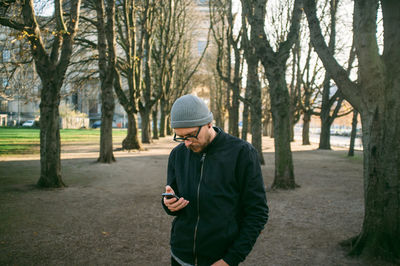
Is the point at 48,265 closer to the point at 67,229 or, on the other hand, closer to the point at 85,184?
the point at 67,229

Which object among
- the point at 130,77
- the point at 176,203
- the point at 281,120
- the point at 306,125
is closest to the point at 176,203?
the point at 176,203

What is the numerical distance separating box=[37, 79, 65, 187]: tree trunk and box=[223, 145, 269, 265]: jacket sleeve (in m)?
7.57

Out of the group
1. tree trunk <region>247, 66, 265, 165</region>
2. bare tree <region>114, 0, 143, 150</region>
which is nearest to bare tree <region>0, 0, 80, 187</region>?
tree trunk <region>247, 66, 265, 165</region>

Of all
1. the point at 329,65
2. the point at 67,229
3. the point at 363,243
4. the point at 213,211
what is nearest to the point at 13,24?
the point at 67,229

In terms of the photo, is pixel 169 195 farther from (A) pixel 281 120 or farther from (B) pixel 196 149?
(A) pixel 281 120

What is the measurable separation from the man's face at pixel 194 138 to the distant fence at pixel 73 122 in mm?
51270

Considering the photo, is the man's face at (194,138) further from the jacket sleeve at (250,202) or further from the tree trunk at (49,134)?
the tree trunk at (49,134)

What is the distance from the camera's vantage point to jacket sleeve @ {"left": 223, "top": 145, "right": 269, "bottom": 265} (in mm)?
2064

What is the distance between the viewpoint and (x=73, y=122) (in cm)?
5228

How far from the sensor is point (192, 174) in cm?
222

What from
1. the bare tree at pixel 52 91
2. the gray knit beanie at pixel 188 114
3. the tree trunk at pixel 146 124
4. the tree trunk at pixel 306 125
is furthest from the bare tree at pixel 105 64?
the tree trunk at pixel 306 125

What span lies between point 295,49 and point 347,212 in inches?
742

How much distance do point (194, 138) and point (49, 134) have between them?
7387 mm

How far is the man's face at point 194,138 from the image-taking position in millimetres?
2176
